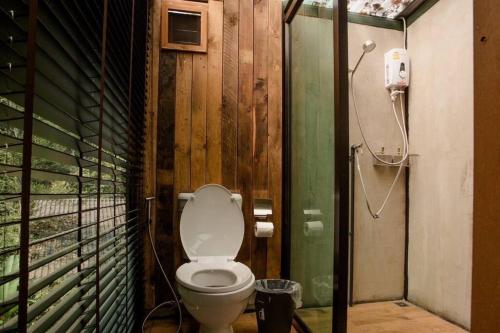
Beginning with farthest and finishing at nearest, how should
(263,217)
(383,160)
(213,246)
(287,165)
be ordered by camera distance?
(383,160) → (287,165) → (263,217) → (213,246)

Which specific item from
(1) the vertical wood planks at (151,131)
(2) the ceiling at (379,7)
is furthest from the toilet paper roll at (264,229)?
(2) the ceiling at (379,7)

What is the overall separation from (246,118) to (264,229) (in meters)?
0.84

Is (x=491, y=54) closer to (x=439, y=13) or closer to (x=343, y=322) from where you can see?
(x=343, y=322)

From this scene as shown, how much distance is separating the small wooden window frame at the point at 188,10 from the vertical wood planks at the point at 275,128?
0.50m

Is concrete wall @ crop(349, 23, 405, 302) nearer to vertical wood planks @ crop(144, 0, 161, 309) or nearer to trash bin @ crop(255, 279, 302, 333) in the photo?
trash bin @ crop(255, 279, 302, 333)

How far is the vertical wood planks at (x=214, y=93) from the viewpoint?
2.19 metres

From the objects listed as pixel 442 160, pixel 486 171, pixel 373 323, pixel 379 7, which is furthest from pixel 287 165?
pixel 486 171

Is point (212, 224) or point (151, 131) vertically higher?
point (151, 131)

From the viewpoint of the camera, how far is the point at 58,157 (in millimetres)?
772

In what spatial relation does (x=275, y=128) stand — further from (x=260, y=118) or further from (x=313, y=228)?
(x=313, y=228)

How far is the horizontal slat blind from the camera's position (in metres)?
0.54

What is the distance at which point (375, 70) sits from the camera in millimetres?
2459

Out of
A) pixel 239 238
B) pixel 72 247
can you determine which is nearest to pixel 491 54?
pixel 72 247

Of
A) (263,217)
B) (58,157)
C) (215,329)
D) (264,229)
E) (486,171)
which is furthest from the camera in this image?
(263,217)
